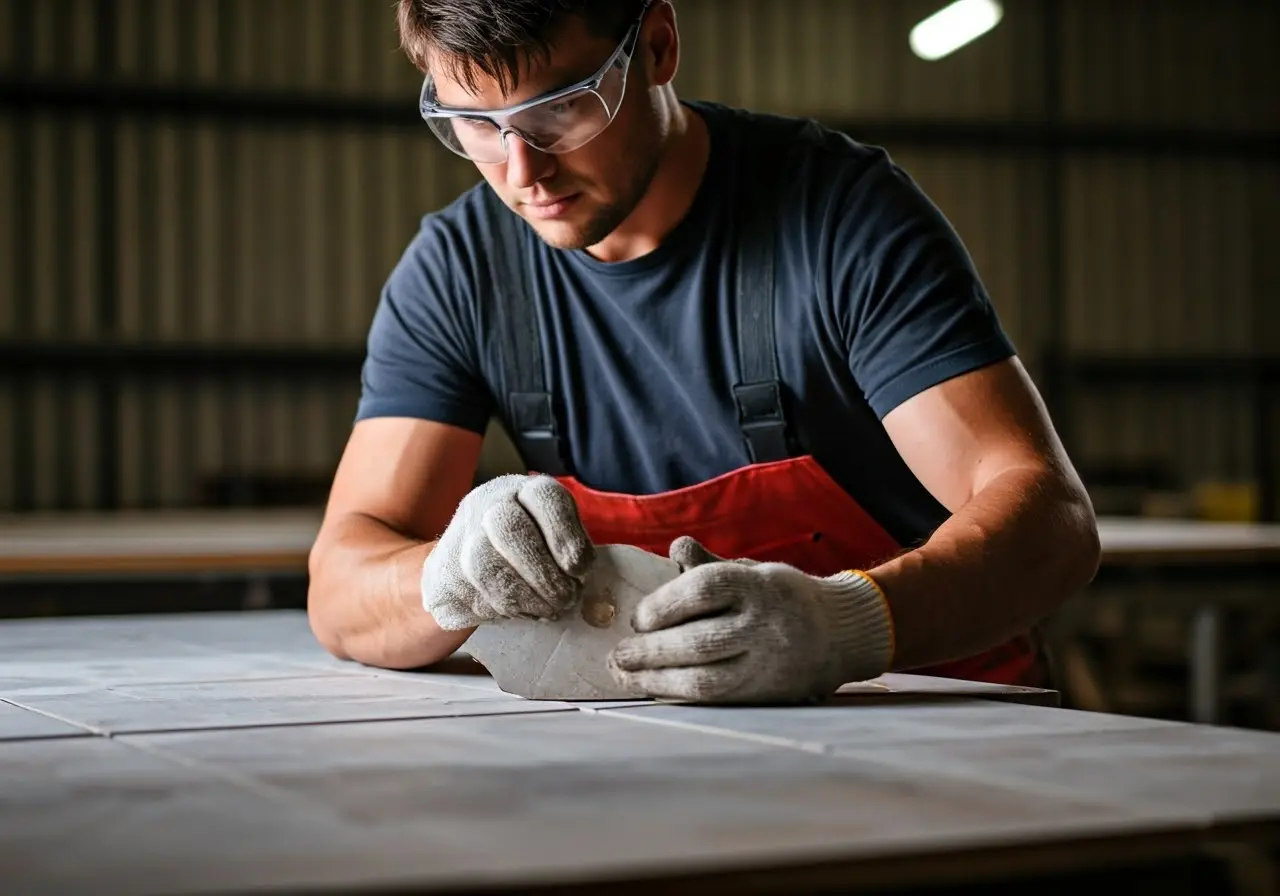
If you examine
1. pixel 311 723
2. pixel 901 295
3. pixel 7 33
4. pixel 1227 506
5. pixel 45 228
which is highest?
pixel 7 33

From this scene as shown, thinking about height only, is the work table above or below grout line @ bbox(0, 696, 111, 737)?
above

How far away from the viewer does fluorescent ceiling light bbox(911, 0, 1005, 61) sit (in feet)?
22.1

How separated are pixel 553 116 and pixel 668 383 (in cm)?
44

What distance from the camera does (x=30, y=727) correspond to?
4.99 ft

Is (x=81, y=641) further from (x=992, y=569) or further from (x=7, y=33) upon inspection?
(x=7, y=33)

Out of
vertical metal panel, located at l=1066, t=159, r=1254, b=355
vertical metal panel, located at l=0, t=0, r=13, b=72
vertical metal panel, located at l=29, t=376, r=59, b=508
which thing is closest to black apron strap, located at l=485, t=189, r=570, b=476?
vertical metal panel, located at l=29, t=376, r=59, b=508

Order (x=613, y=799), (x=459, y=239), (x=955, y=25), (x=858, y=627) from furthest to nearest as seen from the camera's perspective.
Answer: (x=955, y=25)
(x=459, y=239)
(x=858, y=627)
(x=613, y=799)

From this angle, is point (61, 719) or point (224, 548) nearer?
point (61, 719)

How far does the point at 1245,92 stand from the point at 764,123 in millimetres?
10654

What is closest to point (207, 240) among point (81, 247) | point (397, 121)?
point (81, 247)

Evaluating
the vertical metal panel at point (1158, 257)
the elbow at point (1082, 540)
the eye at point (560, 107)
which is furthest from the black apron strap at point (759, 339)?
the vertical metal panel at point (1158, 257)

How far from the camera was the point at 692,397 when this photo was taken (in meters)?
2.31

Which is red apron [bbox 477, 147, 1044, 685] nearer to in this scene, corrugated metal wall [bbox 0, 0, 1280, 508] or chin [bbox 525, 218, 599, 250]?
chin [bbox 525, 218, 599, 250]

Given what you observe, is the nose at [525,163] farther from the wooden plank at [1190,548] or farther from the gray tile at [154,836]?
the wooden plank at [1190,548]
